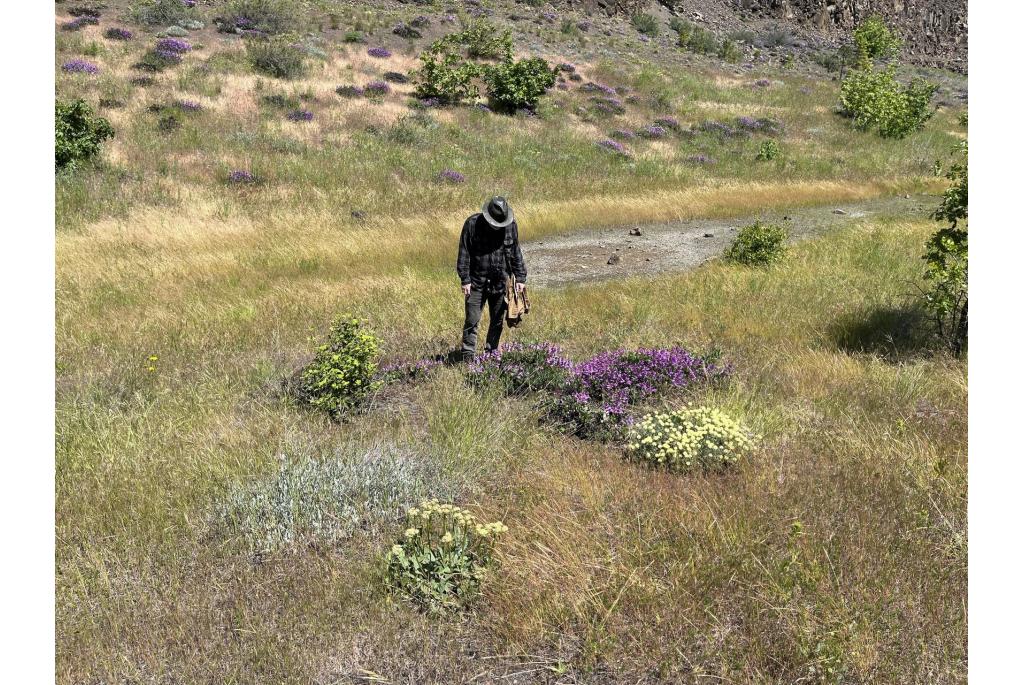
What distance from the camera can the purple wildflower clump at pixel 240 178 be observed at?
658 inches

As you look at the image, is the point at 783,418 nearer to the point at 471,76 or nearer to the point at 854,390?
the point at 854,390

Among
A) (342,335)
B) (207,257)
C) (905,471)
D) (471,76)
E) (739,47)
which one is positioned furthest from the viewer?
(739,47)

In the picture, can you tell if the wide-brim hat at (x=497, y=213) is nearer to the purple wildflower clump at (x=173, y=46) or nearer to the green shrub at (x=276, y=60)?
the green shrub at (x=276, y=60)

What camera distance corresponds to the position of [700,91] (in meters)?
36.8

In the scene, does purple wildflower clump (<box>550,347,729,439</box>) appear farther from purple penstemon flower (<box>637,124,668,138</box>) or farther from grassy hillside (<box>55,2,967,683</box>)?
purple penstemon flower (<box>637,124,668,138</box>)

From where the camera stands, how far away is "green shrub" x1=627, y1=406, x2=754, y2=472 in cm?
437

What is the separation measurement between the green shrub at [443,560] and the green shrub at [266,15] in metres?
35.4

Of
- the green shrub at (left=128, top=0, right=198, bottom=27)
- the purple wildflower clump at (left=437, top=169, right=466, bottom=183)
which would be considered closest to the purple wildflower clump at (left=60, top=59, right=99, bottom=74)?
the green shrub at (left=128, top=0, right=198, bottom=27)

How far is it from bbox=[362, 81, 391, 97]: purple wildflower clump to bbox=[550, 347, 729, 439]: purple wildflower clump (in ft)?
78.0

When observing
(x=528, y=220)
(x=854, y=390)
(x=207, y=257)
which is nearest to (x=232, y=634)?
(x=854, y=390)

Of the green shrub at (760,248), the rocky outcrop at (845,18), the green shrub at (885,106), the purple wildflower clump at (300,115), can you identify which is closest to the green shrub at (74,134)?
the purple wildflower clump at (300,115)

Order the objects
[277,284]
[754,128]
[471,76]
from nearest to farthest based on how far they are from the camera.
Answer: [277,284]
[471,76]
[754,128]

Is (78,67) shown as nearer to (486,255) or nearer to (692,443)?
(486,255)

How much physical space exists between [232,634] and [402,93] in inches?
1104
